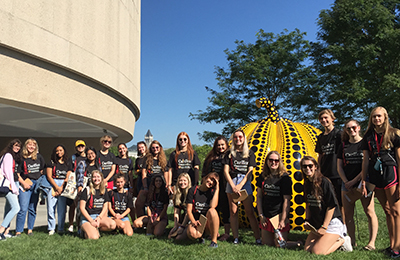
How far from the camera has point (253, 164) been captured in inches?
220

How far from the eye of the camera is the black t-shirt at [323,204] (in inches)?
186

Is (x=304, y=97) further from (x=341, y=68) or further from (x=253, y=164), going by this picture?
(x=253, y=164)

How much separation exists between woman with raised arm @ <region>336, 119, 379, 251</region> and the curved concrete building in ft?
27.8

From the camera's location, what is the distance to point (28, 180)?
244 inches

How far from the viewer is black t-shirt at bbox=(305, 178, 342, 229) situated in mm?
4719

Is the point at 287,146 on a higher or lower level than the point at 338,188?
higher

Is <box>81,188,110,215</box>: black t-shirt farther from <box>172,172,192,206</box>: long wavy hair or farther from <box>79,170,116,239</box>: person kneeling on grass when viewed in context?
<box>172,172,192,206</box>: long wavy hair

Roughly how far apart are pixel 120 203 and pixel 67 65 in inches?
239

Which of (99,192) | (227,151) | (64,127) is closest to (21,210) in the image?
(99,192)

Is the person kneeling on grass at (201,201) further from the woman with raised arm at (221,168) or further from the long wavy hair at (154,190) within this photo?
the long wavy hair at (154,190)

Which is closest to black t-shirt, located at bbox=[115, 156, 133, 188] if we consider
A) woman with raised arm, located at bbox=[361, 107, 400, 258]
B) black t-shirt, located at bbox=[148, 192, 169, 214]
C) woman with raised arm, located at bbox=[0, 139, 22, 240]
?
black t-shirt, located at bbox=[148, 192, 169, 214]

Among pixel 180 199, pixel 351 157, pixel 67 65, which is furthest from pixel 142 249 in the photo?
pixel 67 65

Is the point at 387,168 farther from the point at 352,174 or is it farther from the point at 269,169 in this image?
the point at 269,169

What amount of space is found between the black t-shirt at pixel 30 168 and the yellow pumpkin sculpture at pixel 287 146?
395 centimetres
